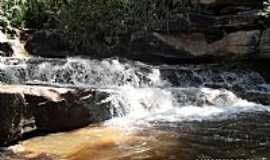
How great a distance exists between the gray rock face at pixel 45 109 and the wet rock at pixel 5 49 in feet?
20.5

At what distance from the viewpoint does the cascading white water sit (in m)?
10.2

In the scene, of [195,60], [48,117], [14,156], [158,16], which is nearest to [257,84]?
[195,60]

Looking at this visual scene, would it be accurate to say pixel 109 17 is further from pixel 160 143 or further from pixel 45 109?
pixel 160 143

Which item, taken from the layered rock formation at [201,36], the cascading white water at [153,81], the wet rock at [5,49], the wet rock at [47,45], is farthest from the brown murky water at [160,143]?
the wet rock at [47,45]

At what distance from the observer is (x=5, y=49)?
1455 centimetres

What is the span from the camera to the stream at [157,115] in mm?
6840

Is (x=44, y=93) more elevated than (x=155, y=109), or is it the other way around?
(x=44, y=93)

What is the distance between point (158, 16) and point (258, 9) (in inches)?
121

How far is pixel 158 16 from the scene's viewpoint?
50.1ft

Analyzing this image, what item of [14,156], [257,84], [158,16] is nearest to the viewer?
[14,156]

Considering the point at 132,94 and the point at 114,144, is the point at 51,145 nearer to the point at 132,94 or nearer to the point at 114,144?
the point at 114,144

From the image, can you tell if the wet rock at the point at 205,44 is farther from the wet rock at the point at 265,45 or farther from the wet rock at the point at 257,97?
the wet rock at the point at 257,97

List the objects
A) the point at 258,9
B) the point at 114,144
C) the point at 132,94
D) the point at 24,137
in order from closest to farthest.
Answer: the point at 114,144 → the point at 24,137 → the point at 132,94 → the point at 258,9

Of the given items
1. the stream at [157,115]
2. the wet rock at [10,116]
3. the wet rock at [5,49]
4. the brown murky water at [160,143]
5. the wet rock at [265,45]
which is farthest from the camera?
the wet rock at [5,49]
